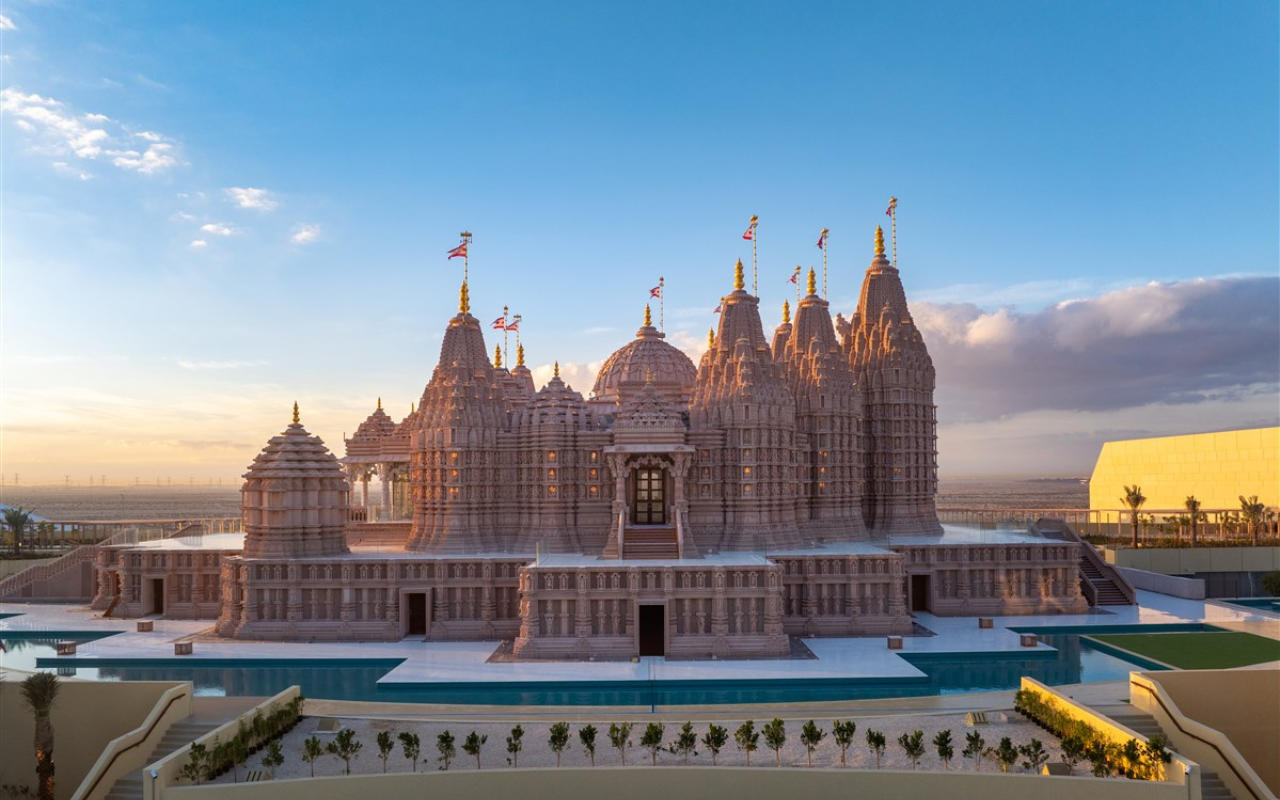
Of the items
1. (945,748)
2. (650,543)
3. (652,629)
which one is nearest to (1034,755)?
(945,748)

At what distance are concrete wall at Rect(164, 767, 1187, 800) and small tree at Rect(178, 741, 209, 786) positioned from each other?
2591 millimetres

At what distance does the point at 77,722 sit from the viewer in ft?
88.4

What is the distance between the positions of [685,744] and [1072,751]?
363 inches

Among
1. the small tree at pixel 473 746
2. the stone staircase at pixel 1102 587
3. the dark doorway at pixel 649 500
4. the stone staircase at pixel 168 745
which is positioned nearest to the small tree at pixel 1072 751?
the small tree at pixel 473 746

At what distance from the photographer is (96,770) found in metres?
23.2

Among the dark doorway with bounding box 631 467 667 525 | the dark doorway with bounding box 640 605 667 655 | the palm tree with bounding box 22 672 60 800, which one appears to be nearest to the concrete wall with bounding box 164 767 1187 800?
the palm tree with bounding box 22 672 60 800

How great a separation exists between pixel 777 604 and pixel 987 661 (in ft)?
27.3

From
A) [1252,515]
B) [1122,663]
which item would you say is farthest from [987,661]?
[1252,515]

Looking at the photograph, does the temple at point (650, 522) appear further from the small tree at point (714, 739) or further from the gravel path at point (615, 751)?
the small tree at point (714, 739)

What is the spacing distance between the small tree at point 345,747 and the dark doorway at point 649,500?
86.6 ft

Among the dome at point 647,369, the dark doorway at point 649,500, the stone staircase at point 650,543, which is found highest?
the dome at point 647,369

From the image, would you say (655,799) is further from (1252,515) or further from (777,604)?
(1252,515)

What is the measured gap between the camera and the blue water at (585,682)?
3316 centimetres

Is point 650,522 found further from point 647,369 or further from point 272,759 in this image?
point 272,759
